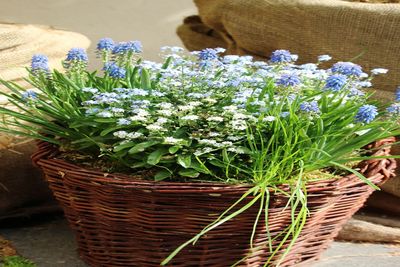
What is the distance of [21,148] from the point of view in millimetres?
2305

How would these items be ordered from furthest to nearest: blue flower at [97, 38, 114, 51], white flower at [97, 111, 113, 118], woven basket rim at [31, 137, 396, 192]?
blue flower at [97, 38, 114, 51], white flower at [97, 111, 113, 118], woven basket rim at [31, 137, 396, 192]

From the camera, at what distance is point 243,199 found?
5.34 ft

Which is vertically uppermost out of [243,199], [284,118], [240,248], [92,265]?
[284,118]

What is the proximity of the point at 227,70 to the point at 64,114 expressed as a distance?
45cm

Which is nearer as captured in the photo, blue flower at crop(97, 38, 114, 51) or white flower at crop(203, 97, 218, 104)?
white flower at crop(203, 97, 218, 104)

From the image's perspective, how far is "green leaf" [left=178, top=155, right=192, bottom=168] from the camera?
64.6 inches

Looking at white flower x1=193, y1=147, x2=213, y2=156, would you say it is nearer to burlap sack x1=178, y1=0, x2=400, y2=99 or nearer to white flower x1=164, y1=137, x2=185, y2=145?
white flower x1=164, y1=137, x2=185, y2=145

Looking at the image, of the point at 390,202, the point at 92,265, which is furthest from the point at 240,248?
the point at 390,202

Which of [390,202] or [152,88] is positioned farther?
[390,202]

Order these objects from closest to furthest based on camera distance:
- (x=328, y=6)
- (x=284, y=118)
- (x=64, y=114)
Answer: (x=284, y=118), (x=64, y=114), (x=328, y=6)

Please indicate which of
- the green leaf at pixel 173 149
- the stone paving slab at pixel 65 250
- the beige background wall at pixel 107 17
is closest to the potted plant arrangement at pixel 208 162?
the green leaf at pixel 173 149

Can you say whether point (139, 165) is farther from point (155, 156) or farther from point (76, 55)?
point (76, 55)

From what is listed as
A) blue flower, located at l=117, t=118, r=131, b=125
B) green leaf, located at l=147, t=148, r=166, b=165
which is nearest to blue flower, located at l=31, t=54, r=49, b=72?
blue flower, located at l=117, t=118, r=131, b=125

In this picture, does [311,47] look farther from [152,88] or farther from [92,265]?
[92,265]
